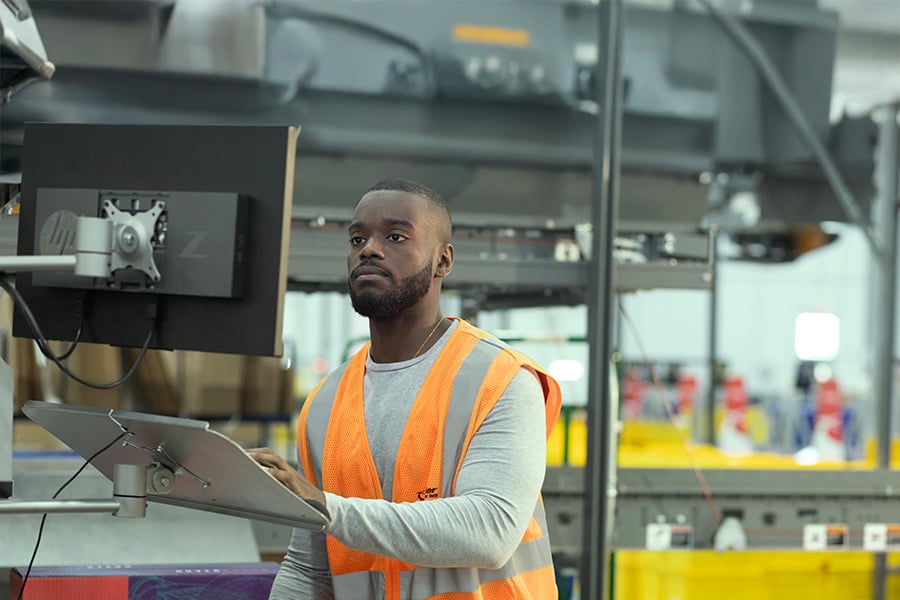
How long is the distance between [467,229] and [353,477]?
1.83m

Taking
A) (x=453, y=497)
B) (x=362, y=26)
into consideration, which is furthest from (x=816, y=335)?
(x=453, y=497)

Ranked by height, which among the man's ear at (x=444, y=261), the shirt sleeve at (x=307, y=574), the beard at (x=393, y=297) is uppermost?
the man's ear at (x=444, y=261)

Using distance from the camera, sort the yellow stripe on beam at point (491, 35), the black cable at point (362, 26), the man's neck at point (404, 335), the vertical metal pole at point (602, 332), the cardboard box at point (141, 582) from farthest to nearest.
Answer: the yellow stripe on beam at point (491, 35) → the black cable at point (362, 26) → the vertical metal pole at point (602, 332) → the cardboard box at point (141, 582) → the man's neck at point (404, 335)

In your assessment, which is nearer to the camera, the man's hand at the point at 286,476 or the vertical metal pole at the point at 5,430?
the man's hand at the point at 286,476

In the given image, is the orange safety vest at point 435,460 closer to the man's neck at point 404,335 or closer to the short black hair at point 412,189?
the man's neck at point 404,335

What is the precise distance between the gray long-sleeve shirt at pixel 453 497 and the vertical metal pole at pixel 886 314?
3114 millimetres

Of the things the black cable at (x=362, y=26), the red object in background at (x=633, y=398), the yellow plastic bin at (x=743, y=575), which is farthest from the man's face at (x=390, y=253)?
the red object in background at (x=633, y=398)

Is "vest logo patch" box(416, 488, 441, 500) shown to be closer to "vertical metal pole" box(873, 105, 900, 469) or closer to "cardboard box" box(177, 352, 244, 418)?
"vertical metal pole" box(873, 105, 900, 469)

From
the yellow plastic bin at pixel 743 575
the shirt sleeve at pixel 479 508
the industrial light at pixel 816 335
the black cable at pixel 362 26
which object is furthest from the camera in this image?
the industrial light at pixel 816 335

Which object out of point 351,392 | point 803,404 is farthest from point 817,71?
point 803,404

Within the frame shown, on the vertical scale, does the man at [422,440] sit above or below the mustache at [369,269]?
below

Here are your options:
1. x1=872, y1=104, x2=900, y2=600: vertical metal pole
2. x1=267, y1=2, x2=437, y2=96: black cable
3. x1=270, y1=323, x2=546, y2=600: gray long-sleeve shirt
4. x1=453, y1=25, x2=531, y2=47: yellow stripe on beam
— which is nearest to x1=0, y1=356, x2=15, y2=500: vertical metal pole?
x1=270, y1=323, x2=546, y2=600: gray long-sleeve shirt

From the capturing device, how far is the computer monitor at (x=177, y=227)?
1.85 metres

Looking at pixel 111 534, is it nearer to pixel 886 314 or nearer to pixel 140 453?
pixel 140 453
